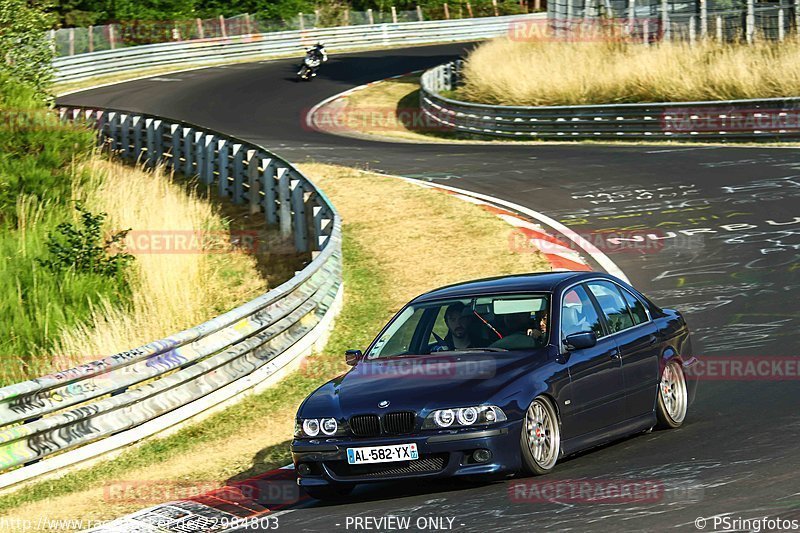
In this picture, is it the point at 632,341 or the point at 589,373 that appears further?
the point at 632,341

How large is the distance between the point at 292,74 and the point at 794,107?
25385mm

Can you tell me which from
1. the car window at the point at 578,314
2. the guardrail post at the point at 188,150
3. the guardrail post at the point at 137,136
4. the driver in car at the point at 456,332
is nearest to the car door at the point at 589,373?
the car window at the point at 578,314

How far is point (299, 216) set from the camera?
1861cm

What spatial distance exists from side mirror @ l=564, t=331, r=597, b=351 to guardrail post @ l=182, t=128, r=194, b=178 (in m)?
16.7

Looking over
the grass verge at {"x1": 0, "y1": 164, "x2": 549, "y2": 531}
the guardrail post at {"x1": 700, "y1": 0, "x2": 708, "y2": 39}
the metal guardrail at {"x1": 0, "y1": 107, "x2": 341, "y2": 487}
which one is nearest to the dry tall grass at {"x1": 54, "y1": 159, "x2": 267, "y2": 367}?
the metal guardrail at {"x1": 0, "y1": 107, "x2": 341, "y2": 487}

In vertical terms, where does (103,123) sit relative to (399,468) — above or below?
above

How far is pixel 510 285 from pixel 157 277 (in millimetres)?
7642

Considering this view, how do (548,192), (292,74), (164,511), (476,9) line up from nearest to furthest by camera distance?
1. (164,511)
2. (548,192)
3. (292,74)
4. (476,9)

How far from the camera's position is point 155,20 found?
198ft

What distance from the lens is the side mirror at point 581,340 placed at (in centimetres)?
879

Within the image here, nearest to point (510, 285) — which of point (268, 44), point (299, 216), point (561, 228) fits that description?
point (299, 216)

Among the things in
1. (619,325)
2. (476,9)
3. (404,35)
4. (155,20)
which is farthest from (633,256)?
(476,9)

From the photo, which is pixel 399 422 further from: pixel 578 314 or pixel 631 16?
pixel 631 16

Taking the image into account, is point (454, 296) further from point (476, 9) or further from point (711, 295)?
point (476, 9)
